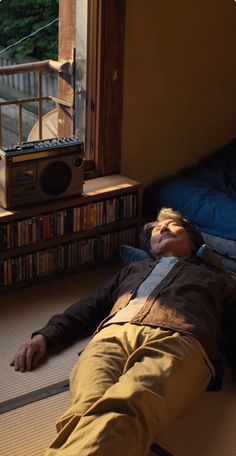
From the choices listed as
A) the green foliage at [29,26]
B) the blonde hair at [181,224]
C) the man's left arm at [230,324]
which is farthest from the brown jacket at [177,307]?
the green foliage at [29,26]

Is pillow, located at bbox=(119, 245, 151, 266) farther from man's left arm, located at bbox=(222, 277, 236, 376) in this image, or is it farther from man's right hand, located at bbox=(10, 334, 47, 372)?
man's right hand, located at bbox=(10, 334, 47, 372)

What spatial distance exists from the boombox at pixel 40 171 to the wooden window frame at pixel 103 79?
0.27m

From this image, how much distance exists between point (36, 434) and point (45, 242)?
99cm

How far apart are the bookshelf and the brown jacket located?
0.45 metres

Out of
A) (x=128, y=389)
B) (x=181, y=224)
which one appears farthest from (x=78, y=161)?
(x=128, y=389)

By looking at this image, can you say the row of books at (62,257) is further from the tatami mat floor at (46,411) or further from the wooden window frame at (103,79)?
the wooden window frame at (103,79)

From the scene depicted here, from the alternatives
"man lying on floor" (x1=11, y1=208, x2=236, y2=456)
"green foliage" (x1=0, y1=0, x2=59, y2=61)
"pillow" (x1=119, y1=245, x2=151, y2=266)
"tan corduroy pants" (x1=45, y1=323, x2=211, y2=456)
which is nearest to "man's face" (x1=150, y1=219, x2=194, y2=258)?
"man lying on floor" (x1=11, y1=208, x2=236, y2=456)

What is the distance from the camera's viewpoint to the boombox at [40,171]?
252 cm

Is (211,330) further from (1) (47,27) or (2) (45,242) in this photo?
(1) (47,27)

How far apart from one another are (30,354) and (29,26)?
1.98 m

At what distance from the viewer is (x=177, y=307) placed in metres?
2.00

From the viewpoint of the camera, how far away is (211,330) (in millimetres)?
1990

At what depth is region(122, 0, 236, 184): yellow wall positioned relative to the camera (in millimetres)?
2928

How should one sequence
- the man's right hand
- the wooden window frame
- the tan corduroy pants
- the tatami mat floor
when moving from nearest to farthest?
1. the tan corduroy pants
2. the tatami mat floor
3. the man's right hand
4. the wooden window frame
